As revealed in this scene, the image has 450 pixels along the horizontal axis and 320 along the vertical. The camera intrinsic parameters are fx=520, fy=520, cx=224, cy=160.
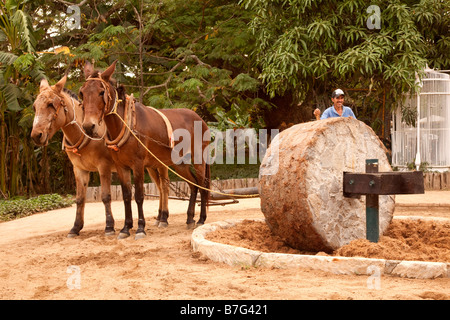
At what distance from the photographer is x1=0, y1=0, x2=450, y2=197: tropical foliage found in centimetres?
1210

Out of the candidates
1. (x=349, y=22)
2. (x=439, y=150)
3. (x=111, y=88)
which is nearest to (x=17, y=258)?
(x=111, y=88)

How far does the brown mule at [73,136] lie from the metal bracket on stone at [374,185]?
11.5 ft

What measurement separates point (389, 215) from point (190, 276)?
2.61 meters

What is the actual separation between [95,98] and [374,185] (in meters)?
3.49

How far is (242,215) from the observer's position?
944 centimetres

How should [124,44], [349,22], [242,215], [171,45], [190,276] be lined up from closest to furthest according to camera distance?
[190,276]
[242,215]
[349,22]
[124,44]
[171,45]

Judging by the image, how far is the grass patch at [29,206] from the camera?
34.4 ft

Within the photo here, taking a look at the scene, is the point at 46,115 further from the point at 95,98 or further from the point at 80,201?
the point at 80,201

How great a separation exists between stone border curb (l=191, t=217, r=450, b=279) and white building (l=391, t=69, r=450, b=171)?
1058cm

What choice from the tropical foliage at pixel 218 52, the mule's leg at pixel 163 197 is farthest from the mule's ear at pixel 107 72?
the tropical foliage at pixel 218 52

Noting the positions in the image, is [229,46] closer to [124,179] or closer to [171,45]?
[171,45]

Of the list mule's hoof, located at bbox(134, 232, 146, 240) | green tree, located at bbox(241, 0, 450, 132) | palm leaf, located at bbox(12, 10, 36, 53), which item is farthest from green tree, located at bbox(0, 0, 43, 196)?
mule's hoof, located at bbox(134, 232, 146, 240)

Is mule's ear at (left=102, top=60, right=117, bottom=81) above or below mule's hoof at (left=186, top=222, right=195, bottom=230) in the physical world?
above

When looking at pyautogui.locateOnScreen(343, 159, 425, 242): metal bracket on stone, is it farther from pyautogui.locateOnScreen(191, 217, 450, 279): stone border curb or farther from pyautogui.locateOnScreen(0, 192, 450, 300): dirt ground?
pyautogui.locateOnScreen(0, 192, 450, 300): dirt ground
